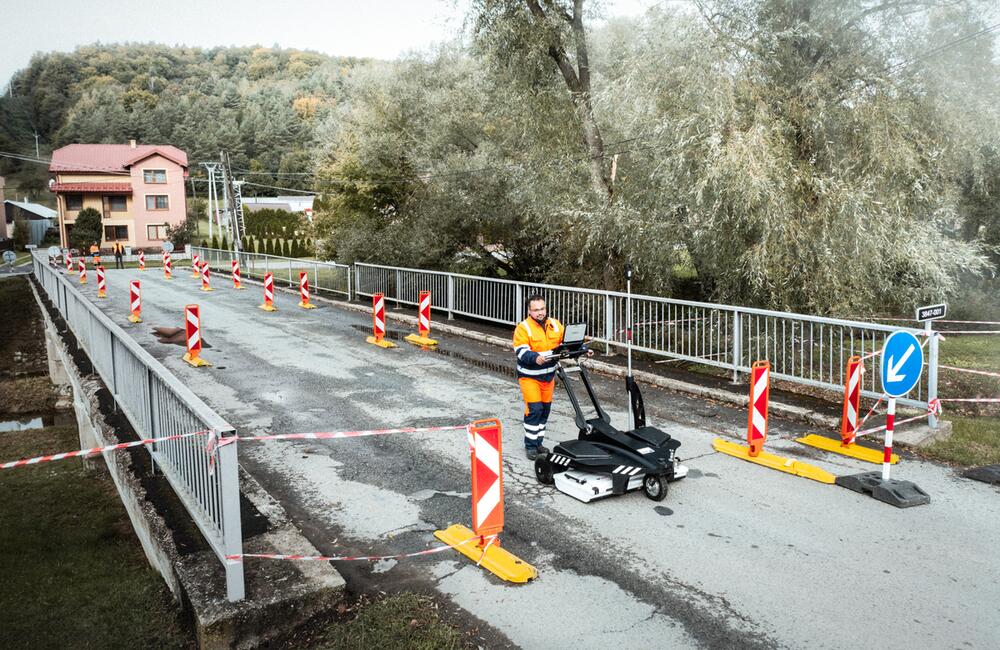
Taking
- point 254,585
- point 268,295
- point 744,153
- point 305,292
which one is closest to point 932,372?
point 744,153

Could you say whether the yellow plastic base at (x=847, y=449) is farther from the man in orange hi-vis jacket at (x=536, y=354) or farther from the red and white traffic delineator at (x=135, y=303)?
the red and white traffic delineator at (x=135, y=303)

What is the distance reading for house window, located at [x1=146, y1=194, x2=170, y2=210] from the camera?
67.4 meters

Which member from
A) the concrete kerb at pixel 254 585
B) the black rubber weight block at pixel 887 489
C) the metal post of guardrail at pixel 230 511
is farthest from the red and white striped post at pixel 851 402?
the metal post of guardrail at pixel 230 511

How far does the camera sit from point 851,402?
8188 mm

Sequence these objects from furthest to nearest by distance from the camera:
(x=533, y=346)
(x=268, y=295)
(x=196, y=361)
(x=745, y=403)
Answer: (x=268, y=295) < (x=196, y=361) < (x=745, y=403) < (x=533, y=346)

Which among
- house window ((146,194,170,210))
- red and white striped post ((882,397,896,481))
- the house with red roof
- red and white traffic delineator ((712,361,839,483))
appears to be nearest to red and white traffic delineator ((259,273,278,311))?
red and white traffic delineator ((712,361,839,483))

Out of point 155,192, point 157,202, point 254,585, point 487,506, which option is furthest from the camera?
point 157,202

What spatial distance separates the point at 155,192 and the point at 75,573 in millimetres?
67918

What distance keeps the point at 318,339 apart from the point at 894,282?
11101 millimetres

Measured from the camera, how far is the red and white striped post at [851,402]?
813 centimetres

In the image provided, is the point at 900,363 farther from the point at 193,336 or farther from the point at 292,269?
the point at 292,269

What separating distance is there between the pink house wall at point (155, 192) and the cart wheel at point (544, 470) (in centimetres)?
6753

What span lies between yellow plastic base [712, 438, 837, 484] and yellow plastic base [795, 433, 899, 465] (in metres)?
0.67

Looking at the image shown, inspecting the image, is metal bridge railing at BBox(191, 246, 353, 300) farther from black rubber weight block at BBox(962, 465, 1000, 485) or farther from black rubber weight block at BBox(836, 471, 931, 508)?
black rubber weight block at BBox(962, 465, 1000, 485)
